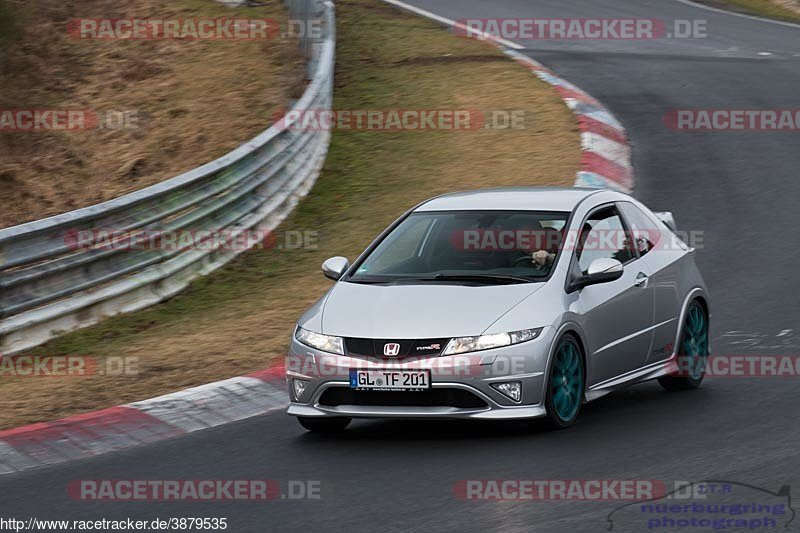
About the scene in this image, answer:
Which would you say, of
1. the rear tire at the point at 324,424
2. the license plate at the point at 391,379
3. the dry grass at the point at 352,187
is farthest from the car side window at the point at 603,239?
the dry grass at the point at 352,187

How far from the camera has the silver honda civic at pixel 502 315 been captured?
776cm

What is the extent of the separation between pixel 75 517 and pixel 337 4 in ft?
75.2

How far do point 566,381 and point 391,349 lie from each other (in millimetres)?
1115

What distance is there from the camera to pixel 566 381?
26.6 ft

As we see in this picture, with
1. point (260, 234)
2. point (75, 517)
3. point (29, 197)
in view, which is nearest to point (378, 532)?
point (75, 517)

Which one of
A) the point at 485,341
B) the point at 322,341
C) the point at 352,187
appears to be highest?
the point at 485,341

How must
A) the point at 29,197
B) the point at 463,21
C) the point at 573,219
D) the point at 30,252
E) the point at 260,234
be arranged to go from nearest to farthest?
the point at 573,219 → the point at 30,252 → the point at 260,234 → the point at 29,197 → the point at 463,21

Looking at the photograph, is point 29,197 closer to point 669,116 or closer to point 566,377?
point 669,116

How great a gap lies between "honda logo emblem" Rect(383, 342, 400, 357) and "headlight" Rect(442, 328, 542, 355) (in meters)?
0.27

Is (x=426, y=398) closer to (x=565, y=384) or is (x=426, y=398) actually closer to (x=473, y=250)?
(x=565, y=384)

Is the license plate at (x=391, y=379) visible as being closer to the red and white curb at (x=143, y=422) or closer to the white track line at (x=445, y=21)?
the red and white curb at (x=143, y=422)

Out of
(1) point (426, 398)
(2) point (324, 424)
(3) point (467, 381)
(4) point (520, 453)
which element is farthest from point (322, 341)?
(4) point (520, 453)

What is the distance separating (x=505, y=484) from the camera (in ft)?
22.6

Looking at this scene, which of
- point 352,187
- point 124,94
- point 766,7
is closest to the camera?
point 352,187
